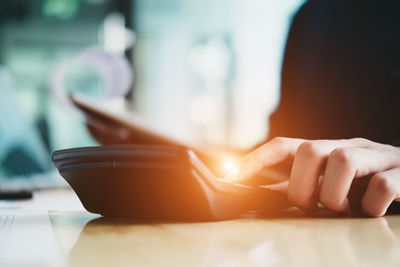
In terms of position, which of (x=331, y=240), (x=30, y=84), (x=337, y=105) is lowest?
(x=30, y=84)

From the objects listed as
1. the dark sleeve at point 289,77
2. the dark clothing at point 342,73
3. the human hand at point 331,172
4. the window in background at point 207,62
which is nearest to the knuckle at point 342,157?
the human hand at point 331,172

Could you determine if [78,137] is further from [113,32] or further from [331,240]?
[331,240]

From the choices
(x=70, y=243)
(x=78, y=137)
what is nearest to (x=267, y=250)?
(x=70, y=243)

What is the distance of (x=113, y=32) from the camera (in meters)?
5.11

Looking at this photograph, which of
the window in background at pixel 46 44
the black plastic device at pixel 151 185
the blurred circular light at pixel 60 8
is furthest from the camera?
the blurred circular light at pixel 60 8

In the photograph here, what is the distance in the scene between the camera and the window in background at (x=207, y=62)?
4891mm

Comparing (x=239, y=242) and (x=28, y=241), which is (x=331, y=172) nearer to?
(x=239, y=242)

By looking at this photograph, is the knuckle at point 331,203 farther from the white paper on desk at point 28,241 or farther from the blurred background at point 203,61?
the blurred background at point 203,61

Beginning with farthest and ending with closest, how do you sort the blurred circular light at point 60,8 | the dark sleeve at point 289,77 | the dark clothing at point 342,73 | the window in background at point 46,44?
the blurred circular light at point 60,8 → the window in background at point 46,44 → the dark sleeve at point 289,77 → the dark clothing at point 342,73

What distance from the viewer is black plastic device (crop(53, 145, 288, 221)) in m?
0.46

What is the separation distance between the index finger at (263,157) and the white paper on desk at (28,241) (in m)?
0.24

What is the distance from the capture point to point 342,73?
5.16ft

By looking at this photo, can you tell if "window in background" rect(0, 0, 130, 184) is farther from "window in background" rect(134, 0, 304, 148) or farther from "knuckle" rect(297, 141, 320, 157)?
"knuckle" rect(297, 141, 320, 157)

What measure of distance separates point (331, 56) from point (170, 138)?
0.83 m
